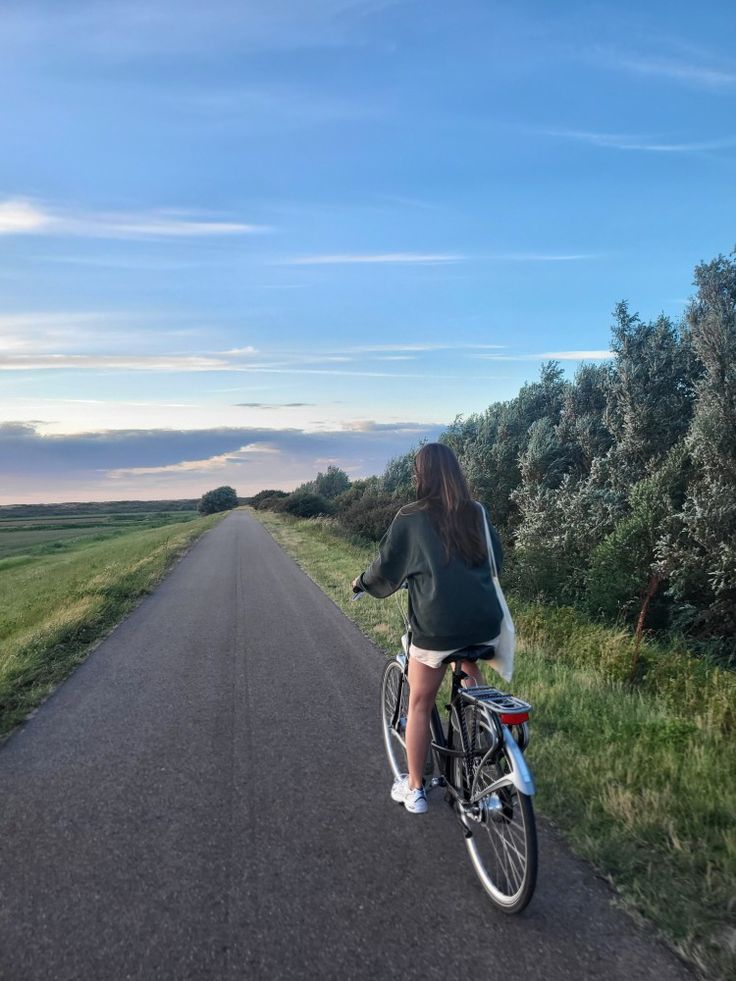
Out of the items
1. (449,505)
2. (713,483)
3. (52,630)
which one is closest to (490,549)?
(449,505)

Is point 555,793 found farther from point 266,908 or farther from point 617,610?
point 617,610

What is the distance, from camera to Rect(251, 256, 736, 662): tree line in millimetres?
11676

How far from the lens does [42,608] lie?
1484 cm

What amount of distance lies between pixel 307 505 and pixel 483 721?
54431 millimetres

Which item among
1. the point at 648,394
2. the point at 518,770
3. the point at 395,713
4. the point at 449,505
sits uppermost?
the point at 648,394

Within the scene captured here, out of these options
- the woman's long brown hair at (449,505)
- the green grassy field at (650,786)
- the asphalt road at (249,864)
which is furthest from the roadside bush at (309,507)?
the woman's long brown hair at (449,505)

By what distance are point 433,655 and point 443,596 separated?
342mm

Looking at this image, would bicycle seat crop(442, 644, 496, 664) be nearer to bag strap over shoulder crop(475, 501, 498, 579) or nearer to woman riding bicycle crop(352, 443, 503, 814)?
woman riding bicycle crop(352, 443, 503, 814)

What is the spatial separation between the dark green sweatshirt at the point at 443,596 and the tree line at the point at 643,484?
5398 millimetres

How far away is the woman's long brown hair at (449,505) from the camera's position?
3.59 m

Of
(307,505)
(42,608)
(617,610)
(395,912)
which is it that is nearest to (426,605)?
(395,912)

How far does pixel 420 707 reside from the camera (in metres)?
3.80

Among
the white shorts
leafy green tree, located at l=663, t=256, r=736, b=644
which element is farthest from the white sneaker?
leafy green tree, located at l=663, t=256, r=736, b=644

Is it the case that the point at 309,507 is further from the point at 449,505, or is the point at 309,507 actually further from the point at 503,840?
the point at 503,840
